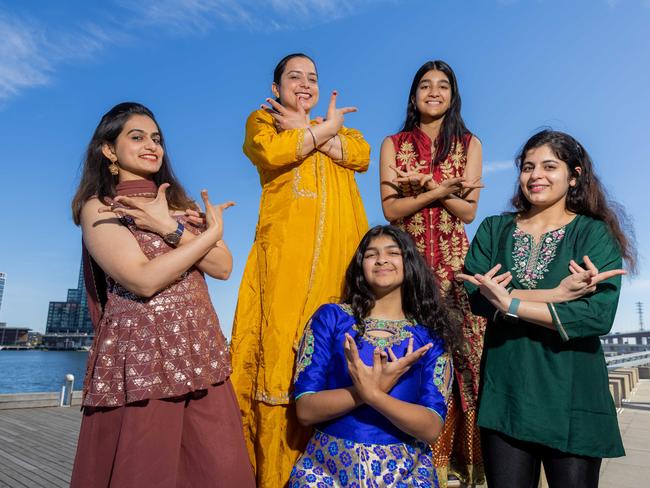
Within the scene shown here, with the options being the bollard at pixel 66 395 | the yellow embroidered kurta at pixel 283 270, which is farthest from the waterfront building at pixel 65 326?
the yellow embroidered kurta at pixel 283 270

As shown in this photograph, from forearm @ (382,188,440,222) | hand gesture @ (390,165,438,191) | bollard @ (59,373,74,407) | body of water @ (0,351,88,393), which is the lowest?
body of water @ (0,351,88,393)

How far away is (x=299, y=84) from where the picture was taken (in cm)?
296

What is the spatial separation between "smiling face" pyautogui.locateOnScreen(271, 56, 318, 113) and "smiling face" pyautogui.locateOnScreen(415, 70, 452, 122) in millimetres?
604

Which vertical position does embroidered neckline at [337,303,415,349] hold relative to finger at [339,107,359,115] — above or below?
below

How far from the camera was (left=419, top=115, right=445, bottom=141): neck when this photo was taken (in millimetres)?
3084

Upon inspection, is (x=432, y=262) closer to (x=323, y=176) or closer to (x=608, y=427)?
(x=323, y=176)

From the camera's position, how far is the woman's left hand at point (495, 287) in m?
2.03

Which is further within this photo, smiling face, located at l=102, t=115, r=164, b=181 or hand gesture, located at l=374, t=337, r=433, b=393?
smiling face, located at l=102, t=115, r=164, b=181

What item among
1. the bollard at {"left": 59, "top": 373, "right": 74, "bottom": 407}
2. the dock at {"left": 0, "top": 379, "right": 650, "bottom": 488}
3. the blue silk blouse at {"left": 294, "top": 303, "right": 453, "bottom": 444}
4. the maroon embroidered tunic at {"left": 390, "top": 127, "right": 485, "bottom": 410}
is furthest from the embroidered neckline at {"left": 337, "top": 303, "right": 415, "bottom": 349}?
the bollard at {"left": 59, "top": 373, "right": 74, "bottom": 407}

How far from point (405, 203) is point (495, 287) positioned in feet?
3.02

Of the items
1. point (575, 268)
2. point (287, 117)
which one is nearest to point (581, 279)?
point (575, 268)

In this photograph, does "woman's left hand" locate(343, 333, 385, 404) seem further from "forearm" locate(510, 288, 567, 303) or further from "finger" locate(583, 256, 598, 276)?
"finger" locate(583, 256, 598, 276)

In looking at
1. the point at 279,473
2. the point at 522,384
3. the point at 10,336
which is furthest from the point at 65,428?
the point at 10,336

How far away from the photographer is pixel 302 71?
296cm
